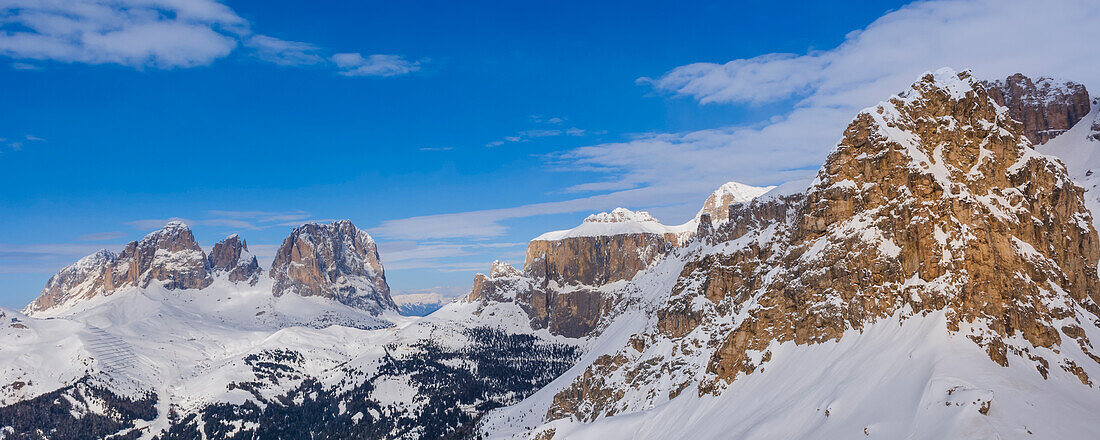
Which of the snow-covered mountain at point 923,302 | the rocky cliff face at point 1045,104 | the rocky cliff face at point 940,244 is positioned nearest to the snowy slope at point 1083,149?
the rocky cliff face at point 1045,104

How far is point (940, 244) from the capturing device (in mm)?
96375

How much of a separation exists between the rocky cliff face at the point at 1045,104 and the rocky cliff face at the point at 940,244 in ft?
243

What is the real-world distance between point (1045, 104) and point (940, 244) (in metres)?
104

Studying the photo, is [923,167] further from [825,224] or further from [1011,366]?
[1011,366]

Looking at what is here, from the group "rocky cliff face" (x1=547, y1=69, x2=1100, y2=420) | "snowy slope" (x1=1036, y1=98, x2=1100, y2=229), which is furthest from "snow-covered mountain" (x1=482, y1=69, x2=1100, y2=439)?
"snowy slope" (x1=1036, y1=98, x2=1100, y2=229)

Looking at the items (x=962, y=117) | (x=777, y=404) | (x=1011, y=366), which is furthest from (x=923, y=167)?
(x=777, y=404)

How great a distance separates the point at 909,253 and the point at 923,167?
512 inches

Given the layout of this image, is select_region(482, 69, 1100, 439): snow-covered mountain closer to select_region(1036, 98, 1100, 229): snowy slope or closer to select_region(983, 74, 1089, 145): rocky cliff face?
select_region(1036, 98, 1100, 229): snowy slope

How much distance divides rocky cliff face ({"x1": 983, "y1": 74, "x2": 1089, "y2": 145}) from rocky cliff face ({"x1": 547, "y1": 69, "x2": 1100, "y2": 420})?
74018 mm

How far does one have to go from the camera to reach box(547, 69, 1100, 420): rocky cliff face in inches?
3514

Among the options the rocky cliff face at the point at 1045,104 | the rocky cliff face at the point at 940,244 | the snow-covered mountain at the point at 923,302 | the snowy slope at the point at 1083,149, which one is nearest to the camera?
the snow-covered mountain at the point at 923,302

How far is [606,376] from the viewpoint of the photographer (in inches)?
7200

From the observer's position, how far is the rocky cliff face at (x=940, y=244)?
8925 centimetres

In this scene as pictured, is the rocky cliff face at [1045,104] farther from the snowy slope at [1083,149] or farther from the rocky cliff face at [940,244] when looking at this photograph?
the rocky cliff face at [940,244]
